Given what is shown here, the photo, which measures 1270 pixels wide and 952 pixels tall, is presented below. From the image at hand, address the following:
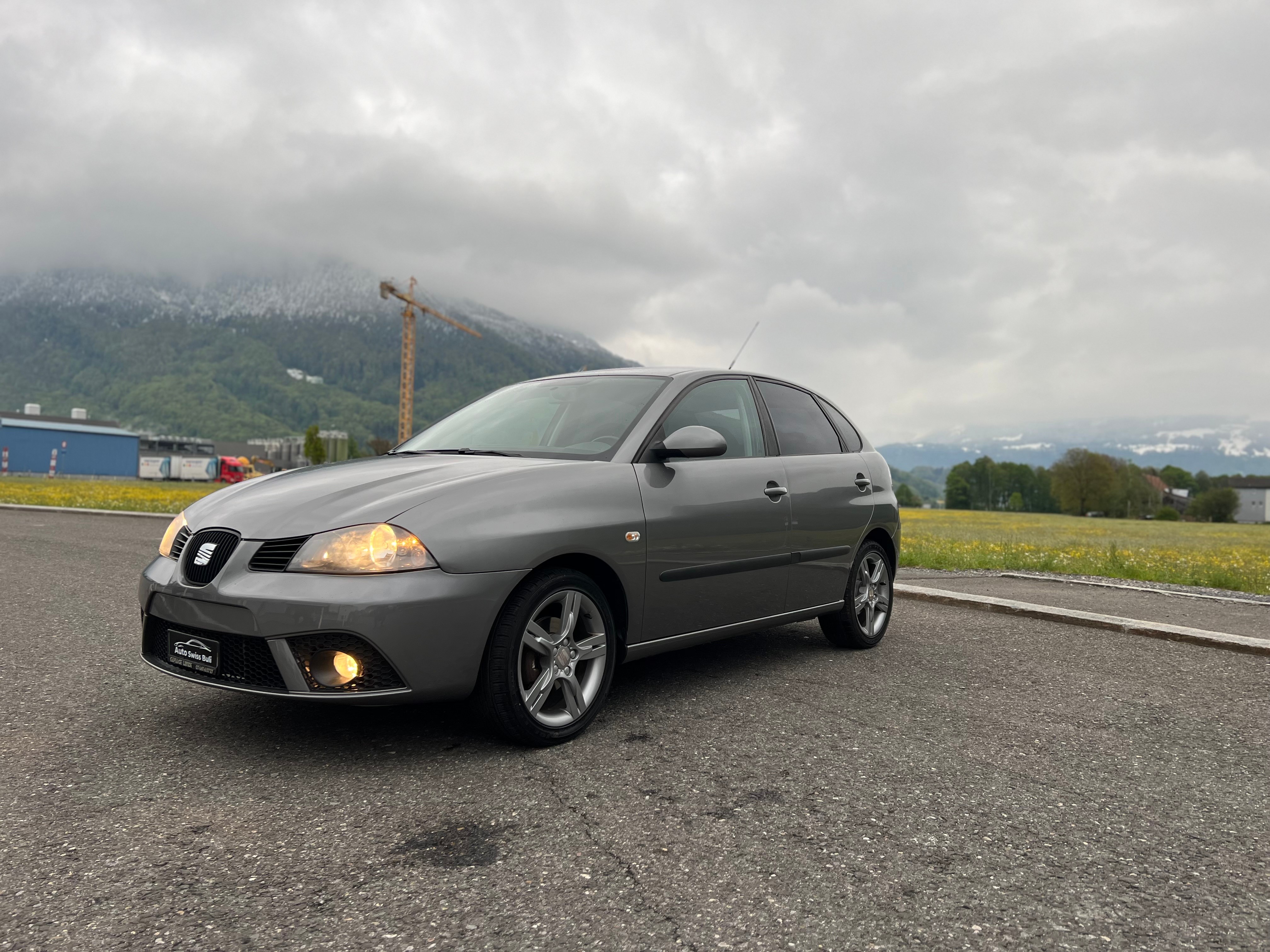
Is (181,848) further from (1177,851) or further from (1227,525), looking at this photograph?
(1227,525)

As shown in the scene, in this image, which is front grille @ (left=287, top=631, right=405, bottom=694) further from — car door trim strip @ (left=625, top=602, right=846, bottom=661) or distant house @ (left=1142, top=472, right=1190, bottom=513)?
distant house @ (left=1142, top=472, right=1190, bottom=513)

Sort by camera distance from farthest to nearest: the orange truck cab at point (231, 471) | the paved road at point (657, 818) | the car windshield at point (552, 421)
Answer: the orange truck cab at point (231, 471)
the car windshield at point (552, 421)
the paved road at point (657, 818)

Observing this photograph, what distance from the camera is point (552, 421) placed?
459cm

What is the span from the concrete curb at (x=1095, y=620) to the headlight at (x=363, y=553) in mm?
5392

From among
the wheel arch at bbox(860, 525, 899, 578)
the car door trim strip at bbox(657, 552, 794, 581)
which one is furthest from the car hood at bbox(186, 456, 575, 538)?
the wheel arch at bbox(860, 525, 899, 578)

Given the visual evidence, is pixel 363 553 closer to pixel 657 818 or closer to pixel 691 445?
pixel 657 818

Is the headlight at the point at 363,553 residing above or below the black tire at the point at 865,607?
above

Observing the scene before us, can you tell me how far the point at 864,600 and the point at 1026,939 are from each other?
3603mm

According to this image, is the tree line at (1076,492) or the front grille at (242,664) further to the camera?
the tree line at (1076,492)

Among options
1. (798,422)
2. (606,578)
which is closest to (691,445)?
(606,578)

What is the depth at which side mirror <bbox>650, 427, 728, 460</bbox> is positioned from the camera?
4031 millimetres

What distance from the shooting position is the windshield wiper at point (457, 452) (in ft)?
14.0

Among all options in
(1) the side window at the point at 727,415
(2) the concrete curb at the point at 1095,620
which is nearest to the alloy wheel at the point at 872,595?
(1) the side window at the point at 727,415

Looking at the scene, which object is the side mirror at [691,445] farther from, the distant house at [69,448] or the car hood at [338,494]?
the distant house at [69,448]
